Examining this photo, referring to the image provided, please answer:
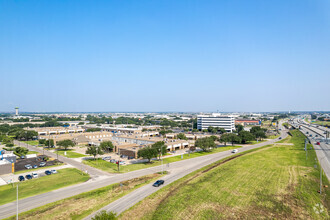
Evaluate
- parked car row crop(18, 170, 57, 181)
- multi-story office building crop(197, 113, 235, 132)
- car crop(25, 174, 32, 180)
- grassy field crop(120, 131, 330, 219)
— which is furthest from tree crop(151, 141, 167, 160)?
multi-story office building crop(197, 113, 235, 132)

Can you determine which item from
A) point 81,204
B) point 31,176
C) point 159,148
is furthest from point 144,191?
point 31,176

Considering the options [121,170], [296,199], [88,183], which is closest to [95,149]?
[121,170]

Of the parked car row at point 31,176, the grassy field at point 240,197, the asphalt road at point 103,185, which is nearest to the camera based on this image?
the grassy field at point 240,197

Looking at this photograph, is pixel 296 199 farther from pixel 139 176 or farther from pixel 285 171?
pixel 139 176

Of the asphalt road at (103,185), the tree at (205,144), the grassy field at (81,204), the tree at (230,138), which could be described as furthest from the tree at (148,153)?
the tree at (230,138)

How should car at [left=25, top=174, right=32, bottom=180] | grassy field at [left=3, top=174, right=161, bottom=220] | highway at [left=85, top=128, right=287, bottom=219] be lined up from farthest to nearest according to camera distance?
car at [left=25, top=174, right=32, bottom=180] < highway at [left=85, top=128, right=287, bottom=219] < grassy field at [left=3, top=174, right=161, bottom=220]

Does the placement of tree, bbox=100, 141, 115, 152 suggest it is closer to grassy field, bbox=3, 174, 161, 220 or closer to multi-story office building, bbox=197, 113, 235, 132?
grassy field, bbox=3, 174, 161, 220

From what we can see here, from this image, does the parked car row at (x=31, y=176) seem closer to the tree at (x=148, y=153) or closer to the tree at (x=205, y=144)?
the tree at (x=148, y=153)
